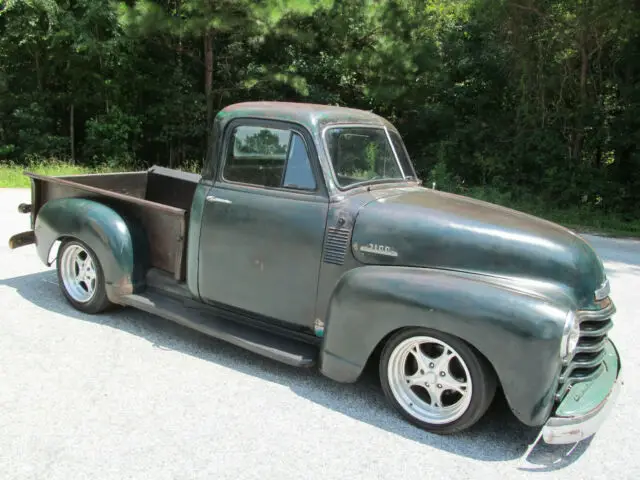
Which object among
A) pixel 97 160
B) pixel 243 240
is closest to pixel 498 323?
pixel 243 240

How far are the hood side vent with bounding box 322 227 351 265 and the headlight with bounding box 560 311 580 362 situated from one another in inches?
54.8

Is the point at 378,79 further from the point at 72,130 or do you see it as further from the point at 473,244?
the point at 473,244

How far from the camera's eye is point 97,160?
777 inches

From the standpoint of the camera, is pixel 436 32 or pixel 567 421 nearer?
pixel 567 421

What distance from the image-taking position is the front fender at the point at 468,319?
300cm

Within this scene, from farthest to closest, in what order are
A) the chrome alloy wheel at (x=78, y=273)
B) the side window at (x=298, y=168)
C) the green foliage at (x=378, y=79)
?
the green foliage at (x=378, y=79) < the chrome alloy wheel at (x=78, y=273) < the side window at (x=298, y=168)

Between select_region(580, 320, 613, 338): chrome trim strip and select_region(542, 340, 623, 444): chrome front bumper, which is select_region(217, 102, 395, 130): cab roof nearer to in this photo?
select_region(580, 320, 613, 338): chrome trim strip

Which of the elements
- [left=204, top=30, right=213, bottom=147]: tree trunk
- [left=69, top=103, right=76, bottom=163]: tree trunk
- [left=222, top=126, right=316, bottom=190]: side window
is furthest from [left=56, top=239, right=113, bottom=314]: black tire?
[left=69, top=103, right=76, bottom=163]: tree trunk

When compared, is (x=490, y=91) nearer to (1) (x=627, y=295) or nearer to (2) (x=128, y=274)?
(1) (x=627, y=295)

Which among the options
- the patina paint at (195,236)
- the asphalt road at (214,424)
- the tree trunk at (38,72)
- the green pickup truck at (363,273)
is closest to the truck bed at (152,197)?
the green pickup truck at (363,273)

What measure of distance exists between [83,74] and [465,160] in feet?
43.4

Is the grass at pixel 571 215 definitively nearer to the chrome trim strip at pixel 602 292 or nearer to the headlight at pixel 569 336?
the chrome trim strip at pixel 602 292

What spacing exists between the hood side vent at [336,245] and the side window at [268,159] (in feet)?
1.24

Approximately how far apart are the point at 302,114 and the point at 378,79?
42.2ft
